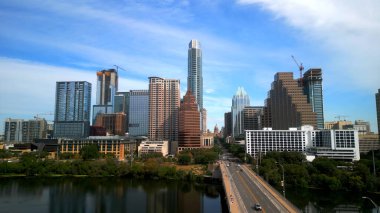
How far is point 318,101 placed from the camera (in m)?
160

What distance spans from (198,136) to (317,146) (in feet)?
179

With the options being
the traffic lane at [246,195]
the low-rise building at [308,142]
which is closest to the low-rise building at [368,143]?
the low-rise building at [308,142]

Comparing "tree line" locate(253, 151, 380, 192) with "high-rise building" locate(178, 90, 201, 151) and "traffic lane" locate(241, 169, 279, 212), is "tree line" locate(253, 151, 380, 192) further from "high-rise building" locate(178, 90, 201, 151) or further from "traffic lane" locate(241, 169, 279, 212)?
"high-rise building" locate(178, 90, 201, 151)

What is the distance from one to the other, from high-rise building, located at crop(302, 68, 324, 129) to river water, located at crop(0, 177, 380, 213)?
99.8m

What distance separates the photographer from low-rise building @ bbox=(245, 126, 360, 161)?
4018 inches

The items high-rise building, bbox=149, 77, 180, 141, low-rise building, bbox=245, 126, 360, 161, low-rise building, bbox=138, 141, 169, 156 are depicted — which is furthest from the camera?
high-rise building, bbox=149, 77, 180, 141

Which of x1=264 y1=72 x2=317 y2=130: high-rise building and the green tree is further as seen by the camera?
x1=264 y1=72 x2=317 y2=130: high-rise building

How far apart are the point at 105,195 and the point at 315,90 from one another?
13135 cm

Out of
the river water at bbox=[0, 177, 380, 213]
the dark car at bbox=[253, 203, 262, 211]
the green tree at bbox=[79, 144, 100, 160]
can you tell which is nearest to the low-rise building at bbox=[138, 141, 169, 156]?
the green tree at bbox=[79, 144, 100, 160]

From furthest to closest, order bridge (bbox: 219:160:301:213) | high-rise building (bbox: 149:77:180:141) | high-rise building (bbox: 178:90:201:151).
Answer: high-rise building (bbox: 149:77:180:141) → high-rise building (bbox: 178:90:201:151) → bridge (bbox: 219:160:301:213)

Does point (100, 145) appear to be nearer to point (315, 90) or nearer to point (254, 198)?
point (254, 198)

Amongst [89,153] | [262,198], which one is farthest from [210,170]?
[89,153]

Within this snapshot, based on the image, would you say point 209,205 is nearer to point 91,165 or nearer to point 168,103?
point 91,165

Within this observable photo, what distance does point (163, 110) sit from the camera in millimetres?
172125
